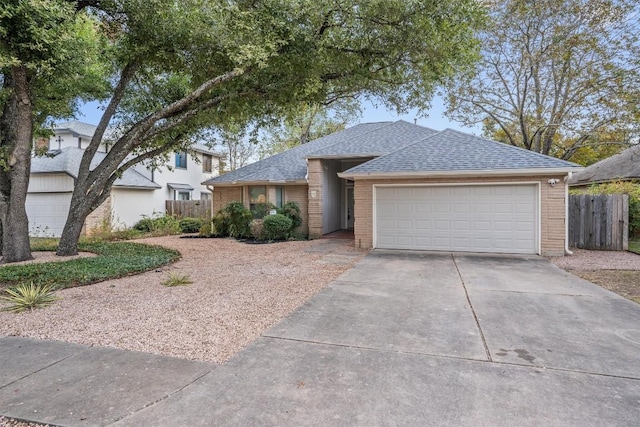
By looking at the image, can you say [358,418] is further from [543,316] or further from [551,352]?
[543,316]

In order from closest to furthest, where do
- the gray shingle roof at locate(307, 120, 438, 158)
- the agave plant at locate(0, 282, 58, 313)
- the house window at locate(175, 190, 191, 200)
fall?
the agave plant at locate(0, 282, 58, 313) < the gray shingle roof at locate(307, 120, 438, 158) < the house window at locate(175, 190, 191, 200)

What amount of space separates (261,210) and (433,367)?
1277 centimetres

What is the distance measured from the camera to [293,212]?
14.9m

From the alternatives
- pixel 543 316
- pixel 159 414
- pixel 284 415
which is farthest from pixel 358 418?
pixel 543 316

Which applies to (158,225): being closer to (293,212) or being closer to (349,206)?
(293,212)

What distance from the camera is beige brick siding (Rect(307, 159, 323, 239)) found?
1467 cm

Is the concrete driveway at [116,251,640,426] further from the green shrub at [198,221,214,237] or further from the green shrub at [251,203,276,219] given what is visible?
the green shrub at [198,221,214,237]

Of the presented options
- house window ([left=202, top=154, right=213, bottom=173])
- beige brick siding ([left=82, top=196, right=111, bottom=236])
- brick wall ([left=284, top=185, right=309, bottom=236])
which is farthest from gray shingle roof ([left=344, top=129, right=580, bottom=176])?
house window ([left=202, top=154, right=213, bottom=173])

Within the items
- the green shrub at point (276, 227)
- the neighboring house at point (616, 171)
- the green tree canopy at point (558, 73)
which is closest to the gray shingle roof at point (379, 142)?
the green tree canopy at point (558, 73)

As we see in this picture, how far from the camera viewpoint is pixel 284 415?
2.74m

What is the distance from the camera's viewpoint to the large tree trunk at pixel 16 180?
8.66 m

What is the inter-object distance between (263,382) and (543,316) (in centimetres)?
411

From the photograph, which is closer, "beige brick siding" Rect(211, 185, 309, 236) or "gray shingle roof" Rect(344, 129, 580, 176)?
"gray shingle roof" Rect(344, 129, 580, 176)

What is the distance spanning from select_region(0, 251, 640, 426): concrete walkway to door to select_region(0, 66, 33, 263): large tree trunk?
305 inches
